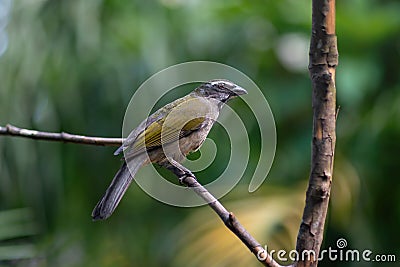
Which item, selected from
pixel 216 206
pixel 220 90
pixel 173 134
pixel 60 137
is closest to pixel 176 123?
pixel 173 134

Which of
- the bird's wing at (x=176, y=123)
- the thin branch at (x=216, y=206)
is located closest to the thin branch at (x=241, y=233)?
the thin branch at (x=216, y=206)

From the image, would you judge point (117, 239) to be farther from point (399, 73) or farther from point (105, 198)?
point (105, 198)

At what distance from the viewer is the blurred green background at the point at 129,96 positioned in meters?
2.69

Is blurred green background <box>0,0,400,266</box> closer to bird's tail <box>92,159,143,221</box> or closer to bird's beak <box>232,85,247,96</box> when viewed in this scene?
bird's beak <box>232,85,247,96</box>

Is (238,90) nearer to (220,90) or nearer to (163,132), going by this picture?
(220,90)

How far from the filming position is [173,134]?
1502mm

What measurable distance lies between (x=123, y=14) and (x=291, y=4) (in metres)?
0.76

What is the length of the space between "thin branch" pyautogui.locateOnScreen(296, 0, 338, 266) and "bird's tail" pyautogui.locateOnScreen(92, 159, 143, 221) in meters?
0.32

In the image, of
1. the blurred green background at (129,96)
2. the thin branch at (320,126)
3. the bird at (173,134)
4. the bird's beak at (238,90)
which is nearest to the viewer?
the thin branch at (320,126)

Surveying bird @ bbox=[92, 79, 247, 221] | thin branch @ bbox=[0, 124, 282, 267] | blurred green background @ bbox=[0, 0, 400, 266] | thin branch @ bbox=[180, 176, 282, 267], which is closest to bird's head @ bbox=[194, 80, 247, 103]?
bird @ bbox=[92, 79, 247, 221]

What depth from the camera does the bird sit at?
50.0 inches

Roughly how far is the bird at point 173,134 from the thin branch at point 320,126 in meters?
0.32

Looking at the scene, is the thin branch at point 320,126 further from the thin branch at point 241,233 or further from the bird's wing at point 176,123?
the bird's wing at point 176,123

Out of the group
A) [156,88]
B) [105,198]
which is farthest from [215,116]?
[156,88]
